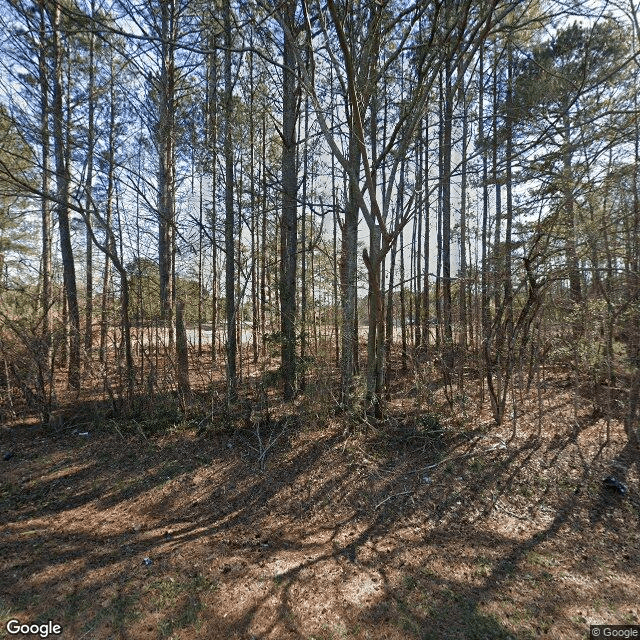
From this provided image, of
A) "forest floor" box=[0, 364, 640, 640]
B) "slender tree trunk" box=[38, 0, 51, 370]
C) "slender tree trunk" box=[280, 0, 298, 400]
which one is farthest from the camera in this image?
"slender tree trunk" box=[280, 0, 298, 400]

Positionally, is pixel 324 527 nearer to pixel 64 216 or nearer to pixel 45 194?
pixel 45 194

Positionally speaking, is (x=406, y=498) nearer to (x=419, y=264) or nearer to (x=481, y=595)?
(x=481, y=595)

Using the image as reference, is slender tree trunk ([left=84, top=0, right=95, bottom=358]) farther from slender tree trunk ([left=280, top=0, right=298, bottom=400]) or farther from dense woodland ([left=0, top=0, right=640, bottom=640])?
slender tree trunk ([left=280, top=0, right=298, bottom=400])

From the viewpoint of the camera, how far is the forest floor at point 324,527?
213 cm

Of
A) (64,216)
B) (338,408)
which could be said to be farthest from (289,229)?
(64,216)

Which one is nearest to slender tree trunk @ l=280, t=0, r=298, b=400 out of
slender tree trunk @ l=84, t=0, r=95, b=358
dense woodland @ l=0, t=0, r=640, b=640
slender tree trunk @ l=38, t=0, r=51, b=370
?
dense woodland @ l=0, t=0, r=640, b=640

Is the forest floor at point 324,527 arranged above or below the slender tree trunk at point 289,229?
below

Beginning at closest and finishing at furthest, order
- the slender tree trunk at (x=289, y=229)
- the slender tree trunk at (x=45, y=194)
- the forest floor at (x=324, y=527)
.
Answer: the forest floor at (x=324, y=527) < the slender tree trunk at (x=45, y=194) < the slender tree trunk at (x=289, y=229)

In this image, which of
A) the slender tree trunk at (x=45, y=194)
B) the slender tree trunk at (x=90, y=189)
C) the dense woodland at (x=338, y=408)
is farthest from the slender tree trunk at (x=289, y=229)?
the slender tree trunk at (x=45, y=194)

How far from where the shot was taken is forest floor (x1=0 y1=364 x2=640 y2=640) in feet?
6.99

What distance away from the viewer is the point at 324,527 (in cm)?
315

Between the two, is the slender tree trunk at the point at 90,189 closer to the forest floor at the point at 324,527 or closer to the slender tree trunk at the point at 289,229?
the forest floor at the point at 324,527

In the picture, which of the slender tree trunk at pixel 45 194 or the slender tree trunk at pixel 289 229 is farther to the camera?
the slender tree trunk at pixel 289 229

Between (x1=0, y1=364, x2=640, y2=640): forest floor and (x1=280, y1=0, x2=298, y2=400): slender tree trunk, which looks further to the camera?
(x1=280, y1=0, x2=298, y2=400): slender tree trunk
